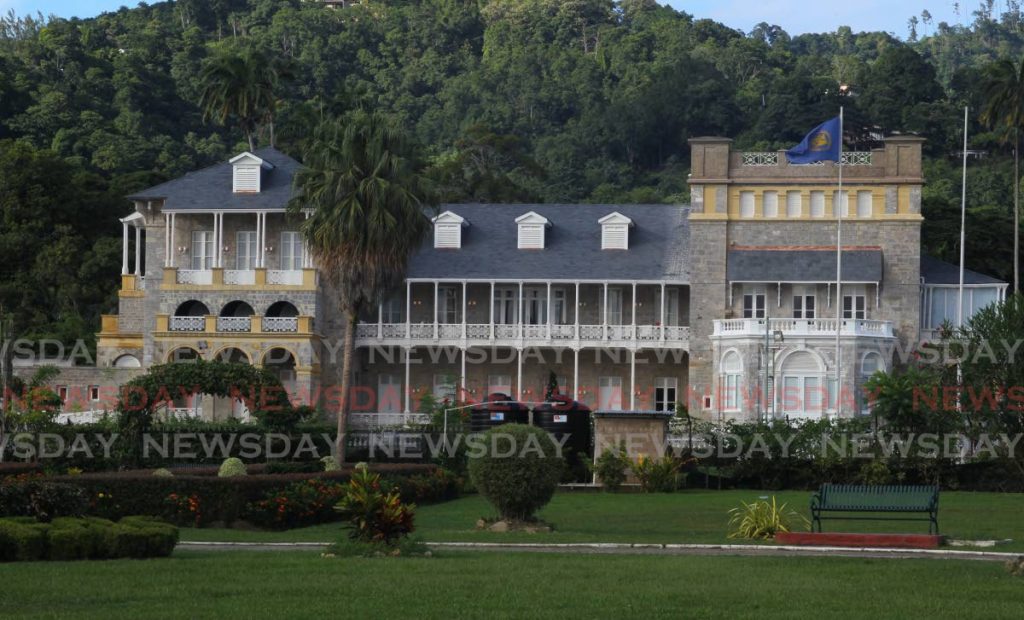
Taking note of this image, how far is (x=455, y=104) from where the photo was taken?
145250mm

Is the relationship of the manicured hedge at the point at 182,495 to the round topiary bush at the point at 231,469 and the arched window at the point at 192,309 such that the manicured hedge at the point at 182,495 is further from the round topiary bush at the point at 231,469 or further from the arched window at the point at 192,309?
the arched window at the point at 192,309

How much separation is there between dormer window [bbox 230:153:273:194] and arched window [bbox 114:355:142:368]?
7.07 metres

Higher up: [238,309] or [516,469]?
[238,309]

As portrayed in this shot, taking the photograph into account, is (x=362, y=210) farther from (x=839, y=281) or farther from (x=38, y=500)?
(x=38, y=500)

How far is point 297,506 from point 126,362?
1356 inches

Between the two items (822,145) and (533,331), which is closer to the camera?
(822,145)

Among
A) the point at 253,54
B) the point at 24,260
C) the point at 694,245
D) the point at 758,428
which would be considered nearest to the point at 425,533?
the point at 758,428

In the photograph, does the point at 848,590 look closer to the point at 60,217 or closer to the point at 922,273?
the point at 922,273

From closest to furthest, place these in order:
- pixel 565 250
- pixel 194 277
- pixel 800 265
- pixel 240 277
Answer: pixel 800 265 → pixel 240 277 → pixel 194 277 → pixel 565 250

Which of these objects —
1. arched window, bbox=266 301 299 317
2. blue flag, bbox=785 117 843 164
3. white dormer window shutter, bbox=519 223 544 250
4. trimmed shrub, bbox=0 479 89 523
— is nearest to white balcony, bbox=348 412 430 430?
arched window, bbox=266 301 299 317

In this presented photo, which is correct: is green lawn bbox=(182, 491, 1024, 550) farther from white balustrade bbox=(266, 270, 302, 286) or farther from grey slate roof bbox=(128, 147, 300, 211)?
grey slate roof bbox=(128, 147, 300, 211)

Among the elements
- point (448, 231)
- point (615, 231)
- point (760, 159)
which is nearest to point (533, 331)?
point (615, 231)

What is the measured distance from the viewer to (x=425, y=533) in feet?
96.7

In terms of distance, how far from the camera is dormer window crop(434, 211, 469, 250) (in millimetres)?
67062
